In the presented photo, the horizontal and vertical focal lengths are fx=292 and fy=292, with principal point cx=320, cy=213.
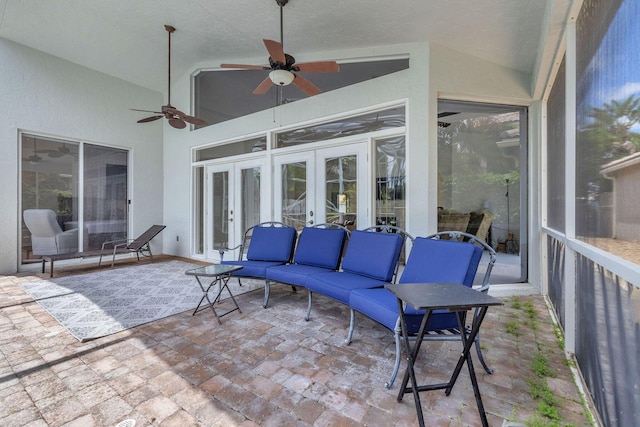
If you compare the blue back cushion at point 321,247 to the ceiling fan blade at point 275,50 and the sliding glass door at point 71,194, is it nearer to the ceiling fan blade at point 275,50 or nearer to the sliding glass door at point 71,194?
the ceiling fan blade at point 275,50

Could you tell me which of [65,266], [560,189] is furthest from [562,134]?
[65,266]

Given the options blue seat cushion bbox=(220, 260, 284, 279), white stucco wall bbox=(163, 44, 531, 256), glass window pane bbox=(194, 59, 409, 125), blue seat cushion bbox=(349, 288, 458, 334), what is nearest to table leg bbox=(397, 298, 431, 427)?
blue seat cushion bbox=(349, 288, 458, 334)

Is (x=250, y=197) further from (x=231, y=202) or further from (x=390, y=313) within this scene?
(x=390, y=313)

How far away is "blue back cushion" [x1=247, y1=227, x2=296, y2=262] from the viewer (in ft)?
12.7

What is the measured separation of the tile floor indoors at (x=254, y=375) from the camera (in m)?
1.62

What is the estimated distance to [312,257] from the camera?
3.56 meters

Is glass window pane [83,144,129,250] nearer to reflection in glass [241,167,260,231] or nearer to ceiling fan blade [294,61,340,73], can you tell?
reflection in glass [241,167,260,231]

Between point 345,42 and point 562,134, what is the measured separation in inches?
118

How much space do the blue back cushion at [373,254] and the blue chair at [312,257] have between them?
245 millimetres

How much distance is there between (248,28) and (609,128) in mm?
4498

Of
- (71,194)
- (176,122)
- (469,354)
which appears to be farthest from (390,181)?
(71,194)

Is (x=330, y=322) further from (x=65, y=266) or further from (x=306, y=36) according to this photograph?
(x=65, y=266)

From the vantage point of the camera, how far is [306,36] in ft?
14.0

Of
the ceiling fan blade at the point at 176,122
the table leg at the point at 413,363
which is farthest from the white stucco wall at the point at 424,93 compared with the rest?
the ceiling fan blade at the point at 176,122
